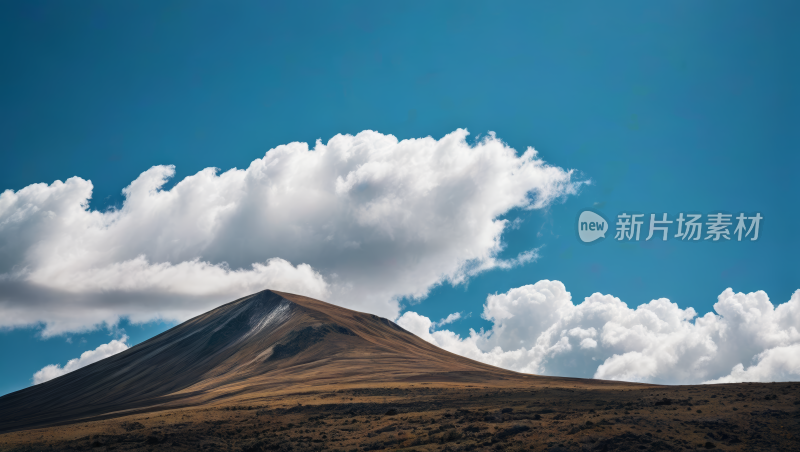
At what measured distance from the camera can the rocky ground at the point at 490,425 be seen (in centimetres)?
4506

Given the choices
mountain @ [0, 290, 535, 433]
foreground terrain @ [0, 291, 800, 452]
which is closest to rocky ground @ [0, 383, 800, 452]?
foreground terrain @ [0, 291, 800, 452]

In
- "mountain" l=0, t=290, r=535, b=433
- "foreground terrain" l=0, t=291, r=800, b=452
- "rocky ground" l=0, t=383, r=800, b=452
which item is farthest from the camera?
"mountain" l=0, t=290, r=535, b=433

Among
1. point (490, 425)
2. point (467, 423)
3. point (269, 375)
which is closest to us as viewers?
point (490, 425)

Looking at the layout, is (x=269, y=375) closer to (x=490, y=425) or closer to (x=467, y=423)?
(x=467, y=423)

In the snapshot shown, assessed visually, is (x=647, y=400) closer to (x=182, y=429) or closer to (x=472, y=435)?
(x=472, y=435)

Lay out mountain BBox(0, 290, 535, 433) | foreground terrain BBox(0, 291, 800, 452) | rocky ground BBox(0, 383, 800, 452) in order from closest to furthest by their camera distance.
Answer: rocky ground BBox(0, 383, 800, 452), foreground terrain BBox(0, 291, 800, 452), mountain BBox(0, 290, 535, 433)

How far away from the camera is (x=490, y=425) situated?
5403 centimetres

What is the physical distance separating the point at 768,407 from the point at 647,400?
1402cm

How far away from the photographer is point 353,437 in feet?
183

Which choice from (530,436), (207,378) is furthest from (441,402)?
(207,378)

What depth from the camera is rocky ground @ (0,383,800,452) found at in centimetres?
4506

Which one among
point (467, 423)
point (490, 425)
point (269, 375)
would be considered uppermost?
point (490, 425)

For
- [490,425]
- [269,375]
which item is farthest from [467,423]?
[269,375]

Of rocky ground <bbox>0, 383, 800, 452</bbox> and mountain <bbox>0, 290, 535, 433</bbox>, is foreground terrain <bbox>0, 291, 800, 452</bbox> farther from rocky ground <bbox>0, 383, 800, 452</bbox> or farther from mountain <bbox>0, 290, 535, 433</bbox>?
mountain <bbox>0, 290, 535, 433</bbox>
